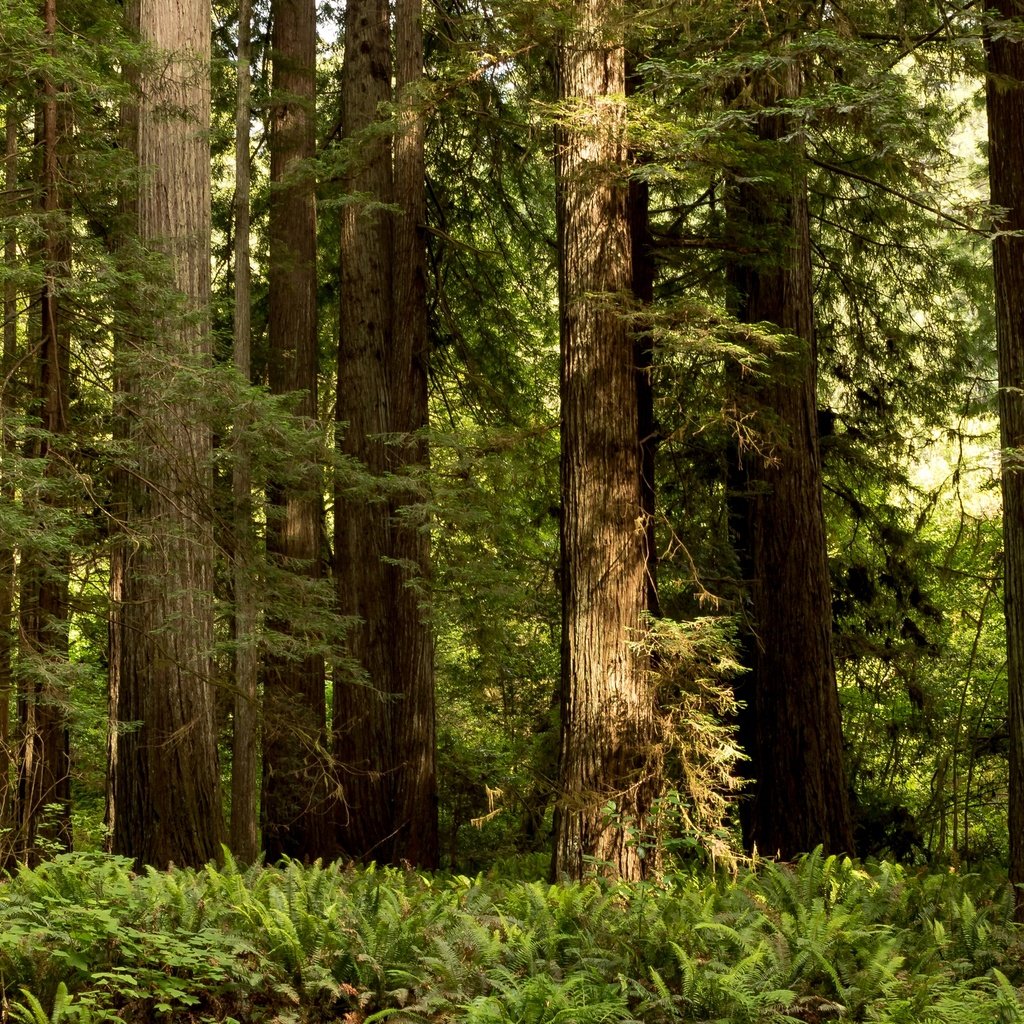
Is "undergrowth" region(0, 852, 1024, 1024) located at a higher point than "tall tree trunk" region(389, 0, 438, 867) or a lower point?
lower

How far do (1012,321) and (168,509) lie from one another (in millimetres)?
5877

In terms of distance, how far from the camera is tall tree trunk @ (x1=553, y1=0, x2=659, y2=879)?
22.8ft

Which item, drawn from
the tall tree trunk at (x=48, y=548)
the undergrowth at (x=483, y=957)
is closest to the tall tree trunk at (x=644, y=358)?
the undergrowth at (x=483, y=957)

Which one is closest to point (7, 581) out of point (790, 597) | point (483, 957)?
point (483, 957)

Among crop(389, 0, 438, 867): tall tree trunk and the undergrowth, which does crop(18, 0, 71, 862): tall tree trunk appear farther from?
crop(389, 0, 438, 867): tall tree trunk

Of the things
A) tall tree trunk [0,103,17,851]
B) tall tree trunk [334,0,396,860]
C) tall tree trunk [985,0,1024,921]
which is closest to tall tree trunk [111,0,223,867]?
tall tree trunk [0,103,17,851]

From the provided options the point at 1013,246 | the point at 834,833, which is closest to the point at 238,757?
the point at 834,833

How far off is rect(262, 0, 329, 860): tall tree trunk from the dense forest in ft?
0.22

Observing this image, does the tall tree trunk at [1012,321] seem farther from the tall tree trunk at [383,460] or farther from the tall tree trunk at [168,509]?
the tall tree trunk at [383,460]

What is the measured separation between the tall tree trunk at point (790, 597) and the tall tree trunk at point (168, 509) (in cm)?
428

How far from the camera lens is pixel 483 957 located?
4.77m

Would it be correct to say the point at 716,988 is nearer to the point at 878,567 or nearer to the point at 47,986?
the point at 47,986

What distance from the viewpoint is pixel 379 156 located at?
39.0 feet

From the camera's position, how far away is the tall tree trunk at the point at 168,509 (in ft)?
25.0
